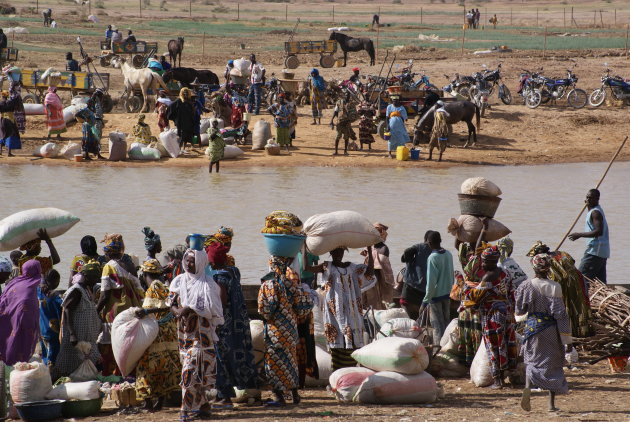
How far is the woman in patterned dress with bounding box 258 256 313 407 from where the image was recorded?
23.3ft

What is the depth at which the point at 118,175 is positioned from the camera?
19391 mm

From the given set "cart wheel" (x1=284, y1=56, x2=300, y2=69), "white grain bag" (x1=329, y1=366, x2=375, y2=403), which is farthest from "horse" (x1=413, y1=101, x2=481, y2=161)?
A: "white grain bag" (x1=329, y1=366, x2=375, y2=403)

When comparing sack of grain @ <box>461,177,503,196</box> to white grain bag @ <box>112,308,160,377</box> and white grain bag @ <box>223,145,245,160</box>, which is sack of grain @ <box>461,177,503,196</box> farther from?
white grain bag @ <box>223,145,245,160</box>

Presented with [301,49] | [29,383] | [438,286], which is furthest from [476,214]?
[301,49]

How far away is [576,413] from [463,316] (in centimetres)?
138

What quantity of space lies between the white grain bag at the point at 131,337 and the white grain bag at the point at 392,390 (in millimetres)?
1439

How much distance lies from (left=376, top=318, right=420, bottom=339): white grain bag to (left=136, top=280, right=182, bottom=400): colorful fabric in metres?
1.74

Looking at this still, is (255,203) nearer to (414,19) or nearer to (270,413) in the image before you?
(270,413)

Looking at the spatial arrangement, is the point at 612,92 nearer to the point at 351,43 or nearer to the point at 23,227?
the point at 351,43

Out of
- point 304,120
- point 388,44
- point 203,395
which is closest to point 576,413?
point 203,395

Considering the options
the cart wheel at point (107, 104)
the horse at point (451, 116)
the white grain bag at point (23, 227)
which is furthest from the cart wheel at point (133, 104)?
the white grain bag at point (23, 227)

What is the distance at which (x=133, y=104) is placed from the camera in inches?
1003

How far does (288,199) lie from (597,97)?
1292cm

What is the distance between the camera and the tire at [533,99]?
26750 mm
